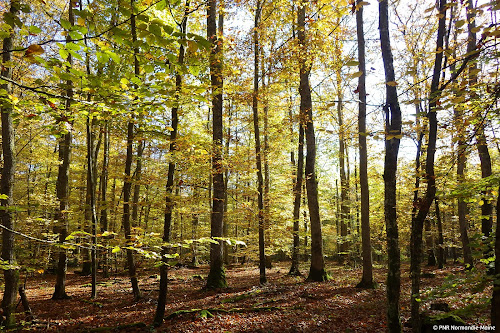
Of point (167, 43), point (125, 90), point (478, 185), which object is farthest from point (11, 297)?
point (478, 185)

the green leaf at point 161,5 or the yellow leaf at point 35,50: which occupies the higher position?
the green leaf at point 161,5

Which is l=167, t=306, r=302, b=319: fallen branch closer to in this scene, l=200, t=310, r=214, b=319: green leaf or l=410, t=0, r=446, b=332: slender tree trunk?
l=200, t=310, r=214, b=319: green leaf

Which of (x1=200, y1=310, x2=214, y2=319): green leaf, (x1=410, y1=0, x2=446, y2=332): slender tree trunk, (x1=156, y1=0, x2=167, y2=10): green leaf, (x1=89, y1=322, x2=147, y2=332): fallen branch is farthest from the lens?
(x1=200, y1=310, x2=214, y2=319): green leaf

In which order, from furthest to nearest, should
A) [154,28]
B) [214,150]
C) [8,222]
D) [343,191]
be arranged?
[343,191] → [214,150] → [8,222] → [154,28]

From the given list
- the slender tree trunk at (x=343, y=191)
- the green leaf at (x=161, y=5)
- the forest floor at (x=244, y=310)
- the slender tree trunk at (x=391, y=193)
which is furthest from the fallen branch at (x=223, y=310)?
the slender tree trunk at (x=343, y=191)

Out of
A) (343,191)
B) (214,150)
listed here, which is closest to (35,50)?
(214,150)

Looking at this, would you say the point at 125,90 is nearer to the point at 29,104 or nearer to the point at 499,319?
the point at 29,104

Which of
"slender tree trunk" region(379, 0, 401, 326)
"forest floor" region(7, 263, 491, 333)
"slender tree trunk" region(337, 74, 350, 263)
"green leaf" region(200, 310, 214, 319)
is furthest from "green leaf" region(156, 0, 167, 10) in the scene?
"slender tree trunk" region(337, 74, 350, 263)

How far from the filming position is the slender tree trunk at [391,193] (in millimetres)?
4359

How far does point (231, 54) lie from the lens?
10.7m

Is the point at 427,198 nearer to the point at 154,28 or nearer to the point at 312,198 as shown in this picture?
the point at 154,28

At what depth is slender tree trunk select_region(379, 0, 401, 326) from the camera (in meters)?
4.36

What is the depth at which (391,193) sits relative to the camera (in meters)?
4.54

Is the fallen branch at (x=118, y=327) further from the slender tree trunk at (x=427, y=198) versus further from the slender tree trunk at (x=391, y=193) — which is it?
the slender tree trunk at (x=427, y=198)
